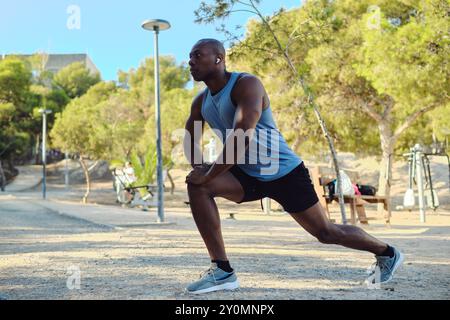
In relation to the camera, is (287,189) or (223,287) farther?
(223,287)

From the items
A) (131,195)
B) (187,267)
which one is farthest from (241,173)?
(131,195)

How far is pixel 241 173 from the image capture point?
3.04 metres

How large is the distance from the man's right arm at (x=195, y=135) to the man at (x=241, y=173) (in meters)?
0.20

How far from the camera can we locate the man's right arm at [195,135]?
3.33 meters

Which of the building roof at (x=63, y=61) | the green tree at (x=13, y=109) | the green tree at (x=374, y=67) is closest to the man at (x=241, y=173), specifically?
the green tree at (x=374, y=67)

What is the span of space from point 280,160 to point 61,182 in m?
36.7

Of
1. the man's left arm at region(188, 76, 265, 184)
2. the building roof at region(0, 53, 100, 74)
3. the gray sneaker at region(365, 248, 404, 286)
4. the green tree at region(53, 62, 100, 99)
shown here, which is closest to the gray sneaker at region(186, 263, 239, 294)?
the man's left arm at region(188, 76, 265, 184)

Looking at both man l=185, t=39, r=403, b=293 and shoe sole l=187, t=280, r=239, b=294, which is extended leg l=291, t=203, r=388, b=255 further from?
shoe sole l=187, t=280, r=239, b=294

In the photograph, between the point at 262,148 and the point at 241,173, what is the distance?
0.68 ft

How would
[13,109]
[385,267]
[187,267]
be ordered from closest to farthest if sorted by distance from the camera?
[385,267] → [187,267] → [13,109]

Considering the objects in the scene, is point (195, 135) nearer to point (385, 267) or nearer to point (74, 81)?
point (385, 267)

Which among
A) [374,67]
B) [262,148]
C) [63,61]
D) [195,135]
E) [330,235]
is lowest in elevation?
[330,235]

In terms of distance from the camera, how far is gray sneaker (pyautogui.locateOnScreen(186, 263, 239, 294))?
307 cm
